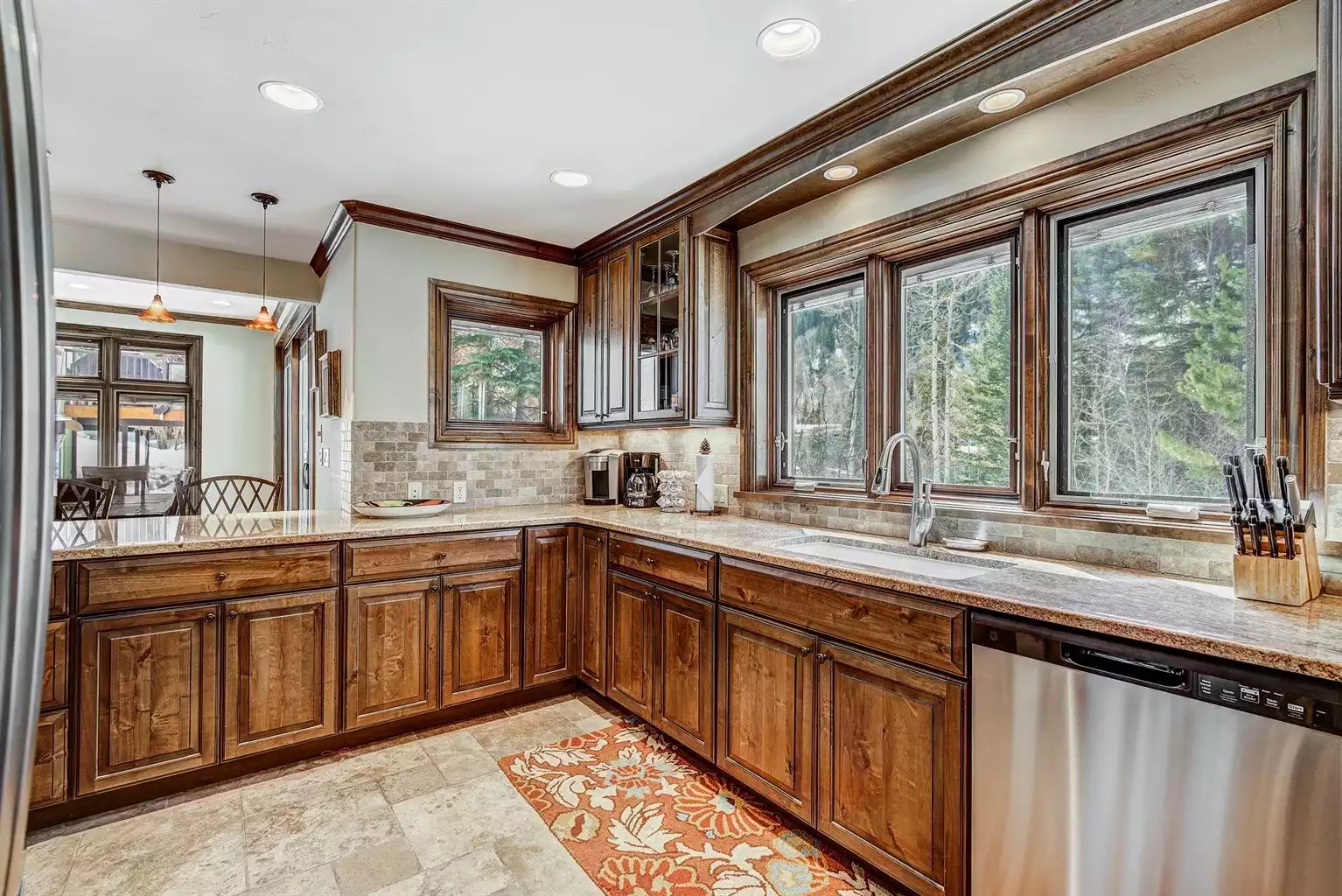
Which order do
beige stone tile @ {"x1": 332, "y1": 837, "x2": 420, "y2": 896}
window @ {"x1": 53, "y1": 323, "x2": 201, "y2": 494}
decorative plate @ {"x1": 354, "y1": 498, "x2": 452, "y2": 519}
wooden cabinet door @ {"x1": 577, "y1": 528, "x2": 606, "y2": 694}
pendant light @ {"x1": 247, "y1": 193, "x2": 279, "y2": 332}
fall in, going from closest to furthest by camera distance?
1. beige stone tile @ {"x1": 332, "y1": 837, "x2": 420, "y2": 896}
2. decorative plate @ {"x1": 354, "y1": 498, "x2": 452, "y2": 519}
3. wooden cabinet door @ {"x1": 577, "y1": 528, "x2": 606, "y2": 694}
4. pendant light @ {"x1": 247, "y1": 193, "x2": 279, "y2": 332}
5. window @ {"x1": 53, "y1": 323, "x2": 201, "y2": 494}

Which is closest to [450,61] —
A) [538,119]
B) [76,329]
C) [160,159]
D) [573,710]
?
[538,119]

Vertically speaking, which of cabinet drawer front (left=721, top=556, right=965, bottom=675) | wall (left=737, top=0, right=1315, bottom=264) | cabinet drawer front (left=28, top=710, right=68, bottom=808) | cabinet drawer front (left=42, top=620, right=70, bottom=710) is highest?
wall (left=737, top=0, right=1315, bottom=264)

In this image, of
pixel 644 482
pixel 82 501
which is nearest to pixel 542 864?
pixel 644 482

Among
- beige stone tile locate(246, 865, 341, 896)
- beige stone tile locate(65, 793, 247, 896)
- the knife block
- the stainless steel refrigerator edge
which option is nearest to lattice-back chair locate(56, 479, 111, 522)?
beige stone tile locate(65, 793, 247, 896)

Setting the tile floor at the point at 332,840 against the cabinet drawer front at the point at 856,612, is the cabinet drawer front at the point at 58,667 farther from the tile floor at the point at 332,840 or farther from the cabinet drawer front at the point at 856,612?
the cabinet drawer front at the point at 856,612

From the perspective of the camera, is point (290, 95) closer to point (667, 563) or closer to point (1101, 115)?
point (667, 563)

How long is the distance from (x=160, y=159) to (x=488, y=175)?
4.68 feet

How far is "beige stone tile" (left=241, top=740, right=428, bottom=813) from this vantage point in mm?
2422

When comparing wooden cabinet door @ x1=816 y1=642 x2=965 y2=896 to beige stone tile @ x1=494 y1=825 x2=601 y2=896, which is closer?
wooden cabinet door @ x1=816 y1=642 x2=965 y2=896

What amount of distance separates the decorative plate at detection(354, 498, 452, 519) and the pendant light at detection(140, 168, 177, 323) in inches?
69.7

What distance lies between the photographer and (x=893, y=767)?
6.02 feet

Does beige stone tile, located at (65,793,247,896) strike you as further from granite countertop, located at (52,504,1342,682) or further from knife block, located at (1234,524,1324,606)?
knife block, located at (1234,524,1324,606)

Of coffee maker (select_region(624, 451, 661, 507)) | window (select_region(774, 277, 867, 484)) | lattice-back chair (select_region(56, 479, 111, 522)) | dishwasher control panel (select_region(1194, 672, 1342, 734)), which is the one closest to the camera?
dishwasher control panel (select_region(1194, 672, 1342, 734))

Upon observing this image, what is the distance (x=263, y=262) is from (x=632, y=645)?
3.61 meters
